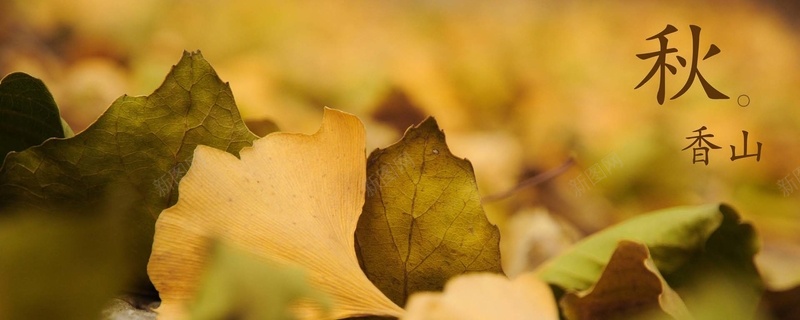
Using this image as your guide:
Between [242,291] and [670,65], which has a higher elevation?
[670,65]

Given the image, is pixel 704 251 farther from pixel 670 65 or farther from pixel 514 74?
pixel 514 74

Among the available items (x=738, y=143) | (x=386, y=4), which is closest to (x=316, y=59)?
(x=386, y=4)

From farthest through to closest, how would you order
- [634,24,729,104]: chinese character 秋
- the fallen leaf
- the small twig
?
[634,24,729,104]: chinese character 秋, the small twig, the fallen leaf

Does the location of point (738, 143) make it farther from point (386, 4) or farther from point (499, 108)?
point (386, 4)

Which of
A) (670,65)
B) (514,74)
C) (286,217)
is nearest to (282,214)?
(286,217)

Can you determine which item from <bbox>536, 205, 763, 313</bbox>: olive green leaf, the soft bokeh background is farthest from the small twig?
the soft bokeh background

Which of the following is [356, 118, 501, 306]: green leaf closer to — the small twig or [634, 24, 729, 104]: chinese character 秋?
the small twig
